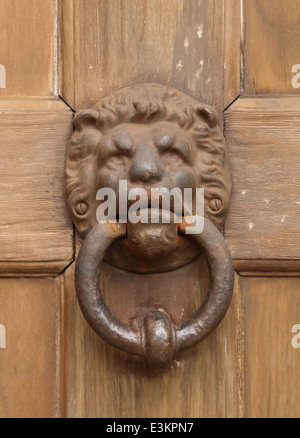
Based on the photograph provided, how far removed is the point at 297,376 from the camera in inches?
24.0

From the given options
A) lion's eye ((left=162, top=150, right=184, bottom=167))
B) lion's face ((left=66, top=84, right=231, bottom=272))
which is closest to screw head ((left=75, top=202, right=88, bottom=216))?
lion's face ((left=66, top=84, right=231, bottom=272))

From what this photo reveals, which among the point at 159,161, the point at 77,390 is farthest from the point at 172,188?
the point at 77,390

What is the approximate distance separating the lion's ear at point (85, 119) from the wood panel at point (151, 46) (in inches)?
1.2

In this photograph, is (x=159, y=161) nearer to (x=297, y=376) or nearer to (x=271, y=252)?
(x=271, y=252)

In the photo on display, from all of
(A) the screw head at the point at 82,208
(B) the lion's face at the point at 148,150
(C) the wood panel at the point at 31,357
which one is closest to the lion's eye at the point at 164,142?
(B) the lion's face at the point at 148,150

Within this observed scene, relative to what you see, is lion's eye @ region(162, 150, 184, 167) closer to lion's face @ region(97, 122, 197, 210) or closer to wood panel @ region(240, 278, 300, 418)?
lion's face @ region(97, 122, 197, 210)

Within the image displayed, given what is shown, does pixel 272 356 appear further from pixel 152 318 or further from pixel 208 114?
pixel 208 114

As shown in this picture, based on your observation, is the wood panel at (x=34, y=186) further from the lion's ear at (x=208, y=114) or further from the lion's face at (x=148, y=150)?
the lion's ear at (x=208, y=114)

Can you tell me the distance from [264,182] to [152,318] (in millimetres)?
213

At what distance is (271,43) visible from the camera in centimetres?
62

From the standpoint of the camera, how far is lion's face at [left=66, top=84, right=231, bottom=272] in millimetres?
574

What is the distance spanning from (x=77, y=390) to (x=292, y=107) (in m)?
0.43

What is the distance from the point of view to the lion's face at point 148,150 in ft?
1.88

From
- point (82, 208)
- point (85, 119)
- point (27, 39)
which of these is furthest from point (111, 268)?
point (27, 39)
